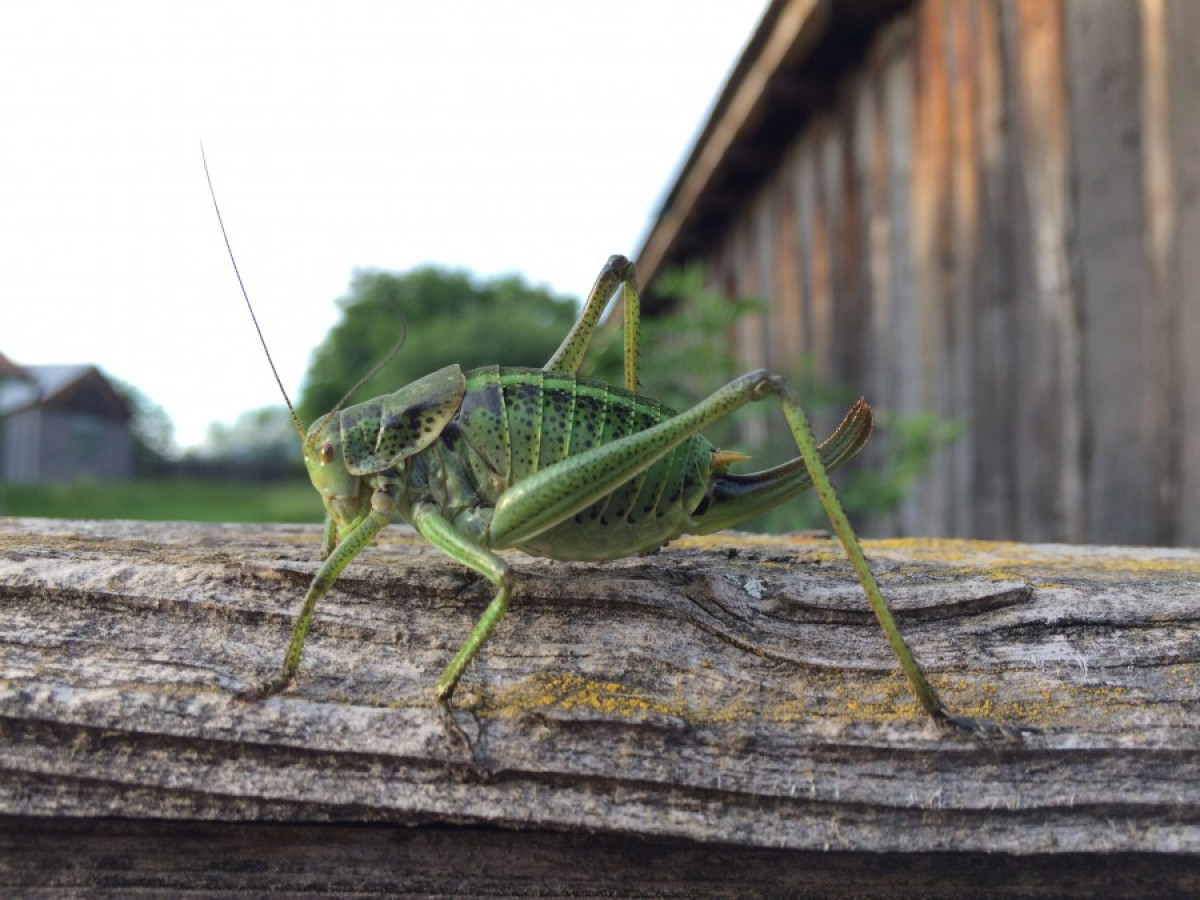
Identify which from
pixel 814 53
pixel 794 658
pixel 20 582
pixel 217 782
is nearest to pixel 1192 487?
pixel 794 658

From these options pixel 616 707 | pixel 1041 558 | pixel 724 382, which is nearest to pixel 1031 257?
pixel 724 382

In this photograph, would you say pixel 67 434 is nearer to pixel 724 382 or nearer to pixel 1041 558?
pixel 724 382

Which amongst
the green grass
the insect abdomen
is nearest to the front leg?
the insect abdomen

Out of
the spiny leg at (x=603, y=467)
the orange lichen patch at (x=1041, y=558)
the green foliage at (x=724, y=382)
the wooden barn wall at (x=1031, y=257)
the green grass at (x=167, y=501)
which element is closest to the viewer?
the spiny leg at (x=603, y=467)

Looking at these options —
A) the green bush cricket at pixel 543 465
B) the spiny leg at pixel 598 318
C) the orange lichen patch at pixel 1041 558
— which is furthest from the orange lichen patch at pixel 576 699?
the spiny leg at pixel 598 318

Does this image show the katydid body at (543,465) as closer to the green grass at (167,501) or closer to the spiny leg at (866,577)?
the spiny leg at (866,577)

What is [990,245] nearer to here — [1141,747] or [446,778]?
[1141,747]
